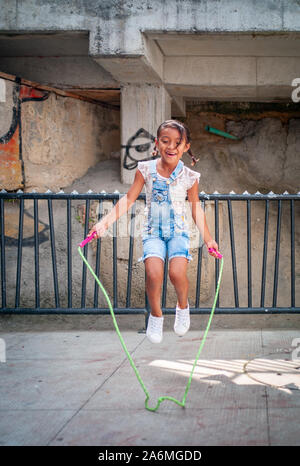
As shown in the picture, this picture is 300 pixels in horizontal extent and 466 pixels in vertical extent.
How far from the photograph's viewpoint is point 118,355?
454 cm

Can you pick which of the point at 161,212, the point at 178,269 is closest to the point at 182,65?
the point at 161,212

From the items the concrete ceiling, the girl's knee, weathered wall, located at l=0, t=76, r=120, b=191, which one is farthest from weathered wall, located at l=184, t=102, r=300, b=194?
Result: the girl's knee

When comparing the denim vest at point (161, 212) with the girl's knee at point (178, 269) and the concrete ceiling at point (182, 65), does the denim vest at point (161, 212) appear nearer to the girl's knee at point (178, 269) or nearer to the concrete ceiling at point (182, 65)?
the girl's knee at point (178, 269)

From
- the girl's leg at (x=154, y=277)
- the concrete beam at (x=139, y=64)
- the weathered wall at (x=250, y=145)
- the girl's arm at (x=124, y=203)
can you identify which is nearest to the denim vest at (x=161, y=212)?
the girl's arm at (x=124, y=203)

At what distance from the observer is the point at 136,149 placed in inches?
417

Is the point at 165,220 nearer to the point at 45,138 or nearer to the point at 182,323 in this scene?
the point at 182,323

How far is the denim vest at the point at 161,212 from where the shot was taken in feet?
11.5

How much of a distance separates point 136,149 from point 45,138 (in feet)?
6.42

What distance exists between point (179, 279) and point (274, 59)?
8.63 meters

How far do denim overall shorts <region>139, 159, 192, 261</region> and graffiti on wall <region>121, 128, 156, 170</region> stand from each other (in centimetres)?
705

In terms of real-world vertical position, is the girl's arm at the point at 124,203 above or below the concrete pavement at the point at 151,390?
above

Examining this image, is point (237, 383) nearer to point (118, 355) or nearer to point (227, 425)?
point (227, 425)

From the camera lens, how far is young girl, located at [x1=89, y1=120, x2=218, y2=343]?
3.40 m
